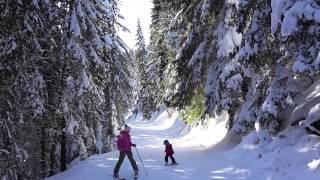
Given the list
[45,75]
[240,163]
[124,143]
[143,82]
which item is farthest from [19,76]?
[143,82]

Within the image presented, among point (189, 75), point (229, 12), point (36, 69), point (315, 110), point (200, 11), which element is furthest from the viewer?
point (189, 75)

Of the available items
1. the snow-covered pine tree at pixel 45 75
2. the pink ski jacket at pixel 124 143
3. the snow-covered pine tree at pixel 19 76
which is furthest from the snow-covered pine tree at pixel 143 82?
the snow-covered pine tree at pixel 19 76

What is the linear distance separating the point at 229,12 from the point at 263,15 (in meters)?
3.93

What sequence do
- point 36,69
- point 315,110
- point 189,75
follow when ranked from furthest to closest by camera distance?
point 189,75
point 36,69
point 315,110

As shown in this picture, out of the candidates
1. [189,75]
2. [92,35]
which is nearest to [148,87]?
[189,75]

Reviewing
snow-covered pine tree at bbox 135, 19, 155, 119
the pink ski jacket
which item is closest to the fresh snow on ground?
the pink ski jacket

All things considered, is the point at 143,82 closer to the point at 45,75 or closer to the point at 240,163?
the point at 45,75

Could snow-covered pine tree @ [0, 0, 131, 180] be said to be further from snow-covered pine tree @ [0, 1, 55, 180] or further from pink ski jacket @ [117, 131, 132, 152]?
pink ski jacket @ [117, 131, 132, 152]

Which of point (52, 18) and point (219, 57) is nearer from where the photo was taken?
point (52, 18)

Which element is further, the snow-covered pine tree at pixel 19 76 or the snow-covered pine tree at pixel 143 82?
the snow-covered pine tree at pixel 143 82

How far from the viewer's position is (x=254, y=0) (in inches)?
573

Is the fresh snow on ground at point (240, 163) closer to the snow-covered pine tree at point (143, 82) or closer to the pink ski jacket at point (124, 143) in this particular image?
the pink ski jacket at point (124, 143)

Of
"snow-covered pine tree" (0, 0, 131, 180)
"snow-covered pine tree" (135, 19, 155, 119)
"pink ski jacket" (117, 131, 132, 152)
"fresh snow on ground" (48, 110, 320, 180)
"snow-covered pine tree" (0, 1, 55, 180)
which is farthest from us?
"snow-covered pine tree" (135, 19, 155, 119)

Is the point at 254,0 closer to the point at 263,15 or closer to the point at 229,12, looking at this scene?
the point at 263,15
